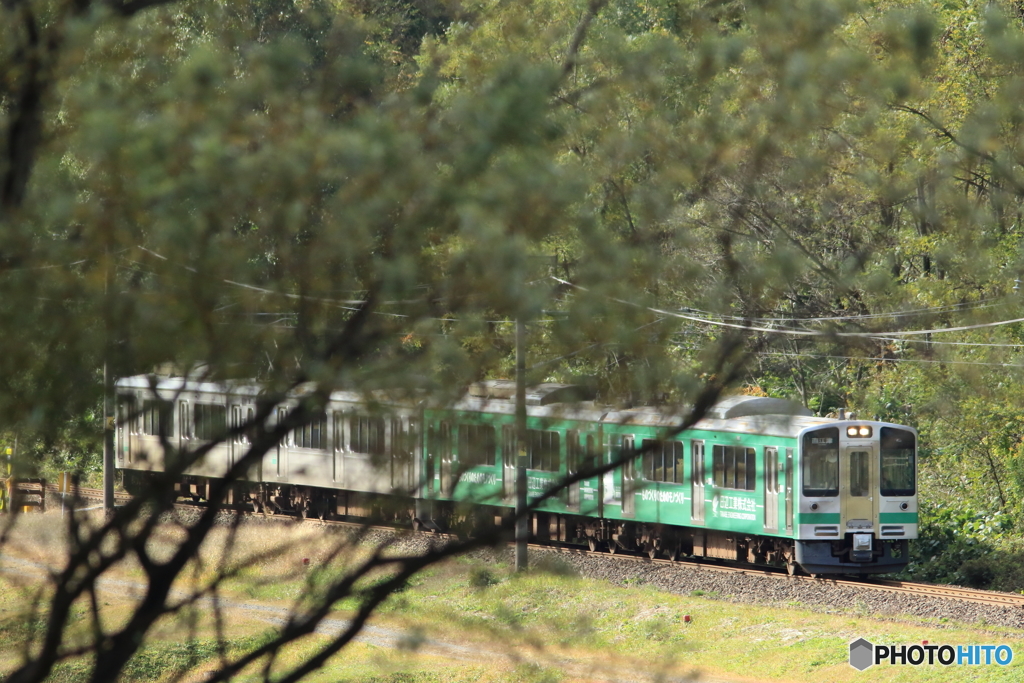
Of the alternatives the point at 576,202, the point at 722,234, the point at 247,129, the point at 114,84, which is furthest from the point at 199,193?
the point at 722,234

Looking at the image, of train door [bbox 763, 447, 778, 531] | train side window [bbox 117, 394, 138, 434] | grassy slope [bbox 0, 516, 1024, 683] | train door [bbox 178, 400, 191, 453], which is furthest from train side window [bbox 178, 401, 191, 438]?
train door [bbox 763, 447, 778, 531]

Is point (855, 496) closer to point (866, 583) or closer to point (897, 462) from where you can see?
point (897, 462)

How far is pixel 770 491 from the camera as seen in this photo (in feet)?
54.1

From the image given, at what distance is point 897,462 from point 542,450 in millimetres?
14126

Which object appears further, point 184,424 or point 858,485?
point 858,485

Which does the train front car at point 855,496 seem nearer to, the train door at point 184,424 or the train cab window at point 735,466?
the train cab window at point 735,466

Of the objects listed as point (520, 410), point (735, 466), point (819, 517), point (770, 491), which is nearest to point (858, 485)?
point (819, 517)

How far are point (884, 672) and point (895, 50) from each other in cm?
924

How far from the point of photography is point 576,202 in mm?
3951

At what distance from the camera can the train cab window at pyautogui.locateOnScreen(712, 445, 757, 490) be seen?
1642cm

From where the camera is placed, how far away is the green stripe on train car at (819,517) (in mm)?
16266

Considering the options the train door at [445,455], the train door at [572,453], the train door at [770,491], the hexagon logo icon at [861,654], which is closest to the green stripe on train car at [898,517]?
the train door at [770,491]

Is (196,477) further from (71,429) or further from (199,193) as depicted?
(199,193)

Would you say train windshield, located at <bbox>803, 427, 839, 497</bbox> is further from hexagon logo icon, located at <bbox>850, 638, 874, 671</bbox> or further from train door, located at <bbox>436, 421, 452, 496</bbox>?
train door, located at <bbox>436, 421, 452, 496</bbox>
